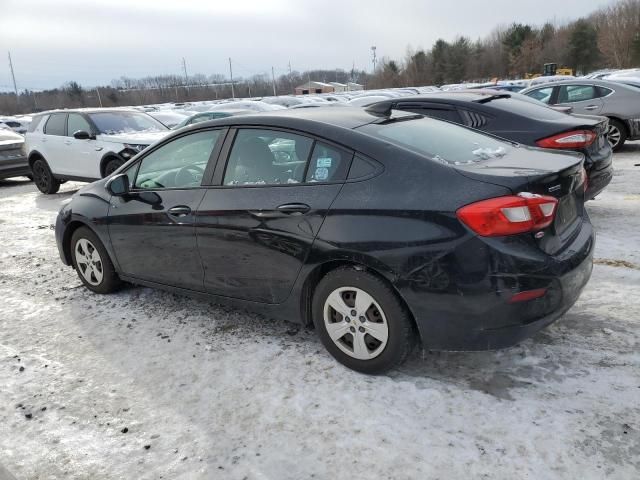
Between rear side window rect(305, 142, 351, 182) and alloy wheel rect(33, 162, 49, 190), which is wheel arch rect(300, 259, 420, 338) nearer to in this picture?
rear side window rect(305, 142, 351, 182)

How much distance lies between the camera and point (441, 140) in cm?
350

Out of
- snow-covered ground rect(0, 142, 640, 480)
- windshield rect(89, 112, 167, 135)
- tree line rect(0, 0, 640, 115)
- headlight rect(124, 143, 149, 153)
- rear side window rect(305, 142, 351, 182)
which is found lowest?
snow-covered ground rect(0, 142, 640, 480)

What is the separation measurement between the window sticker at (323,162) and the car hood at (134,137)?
6588mm

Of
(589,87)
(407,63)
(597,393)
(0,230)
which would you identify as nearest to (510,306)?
(597,393)

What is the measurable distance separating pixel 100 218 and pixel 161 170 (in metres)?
0.80

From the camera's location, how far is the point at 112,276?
4777 mm

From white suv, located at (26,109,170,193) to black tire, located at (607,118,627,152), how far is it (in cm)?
890

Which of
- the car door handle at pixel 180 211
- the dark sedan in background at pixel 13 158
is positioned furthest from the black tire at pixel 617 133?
the dark sedan in background at pixel 13 158

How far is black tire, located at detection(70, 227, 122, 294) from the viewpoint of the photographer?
474cm

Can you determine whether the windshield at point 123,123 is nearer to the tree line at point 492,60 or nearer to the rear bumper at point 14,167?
the rear bumper at point 14,167

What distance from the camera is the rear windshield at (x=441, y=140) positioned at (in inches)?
127

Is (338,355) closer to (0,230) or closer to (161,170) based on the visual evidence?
(161,170)

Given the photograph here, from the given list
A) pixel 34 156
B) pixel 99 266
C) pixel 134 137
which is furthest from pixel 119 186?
pixel 34 156

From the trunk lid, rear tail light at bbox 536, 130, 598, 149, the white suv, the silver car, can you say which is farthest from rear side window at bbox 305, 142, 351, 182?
the silver car
